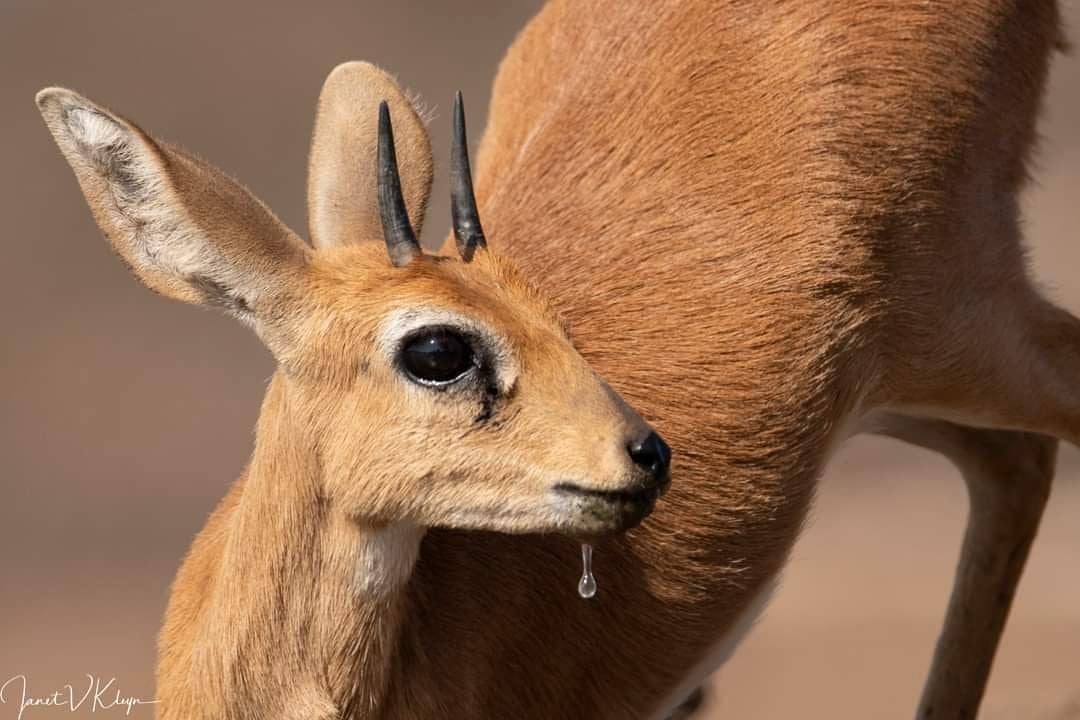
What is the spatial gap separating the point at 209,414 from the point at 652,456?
32.4 feet

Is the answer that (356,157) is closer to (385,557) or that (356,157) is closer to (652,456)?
(385,557)

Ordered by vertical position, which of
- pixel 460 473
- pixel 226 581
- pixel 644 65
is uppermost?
pixel 644 65

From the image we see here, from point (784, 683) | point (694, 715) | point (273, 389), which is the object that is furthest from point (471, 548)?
point (784, 683)

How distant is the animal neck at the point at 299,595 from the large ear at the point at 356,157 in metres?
0.67

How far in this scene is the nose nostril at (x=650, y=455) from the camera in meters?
4.44

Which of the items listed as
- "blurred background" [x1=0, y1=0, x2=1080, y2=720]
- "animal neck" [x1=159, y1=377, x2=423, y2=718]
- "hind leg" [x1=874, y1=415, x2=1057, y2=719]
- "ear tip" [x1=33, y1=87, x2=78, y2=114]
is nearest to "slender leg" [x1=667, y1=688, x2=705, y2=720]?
"blurred background" [x1=0, y1=0, x2=1080, y2=720]

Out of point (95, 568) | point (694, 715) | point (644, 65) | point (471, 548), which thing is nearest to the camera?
point (471, 548)

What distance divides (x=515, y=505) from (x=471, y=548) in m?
0.96

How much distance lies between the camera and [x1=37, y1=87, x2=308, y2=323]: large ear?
15.1 ft

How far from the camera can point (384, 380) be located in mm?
4629

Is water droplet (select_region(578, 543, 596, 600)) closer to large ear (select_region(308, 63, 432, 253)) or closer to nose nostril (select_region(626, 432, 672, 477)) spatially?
nose nostril (select_region(626, 432, 672, 477))

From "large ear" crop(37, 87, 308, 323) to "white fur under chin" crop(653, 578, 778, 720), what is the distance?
229 centimetres

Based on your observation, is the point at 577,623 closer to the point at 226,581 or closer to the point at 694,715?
the point at 226,581
